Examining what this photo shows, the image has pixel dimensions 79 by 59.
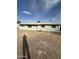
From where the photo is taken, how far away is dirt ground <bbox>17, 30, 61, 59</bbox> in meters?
1.67

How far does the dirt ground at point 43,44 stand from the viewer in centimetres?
167

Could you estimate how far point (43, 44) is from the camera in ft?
5.53
